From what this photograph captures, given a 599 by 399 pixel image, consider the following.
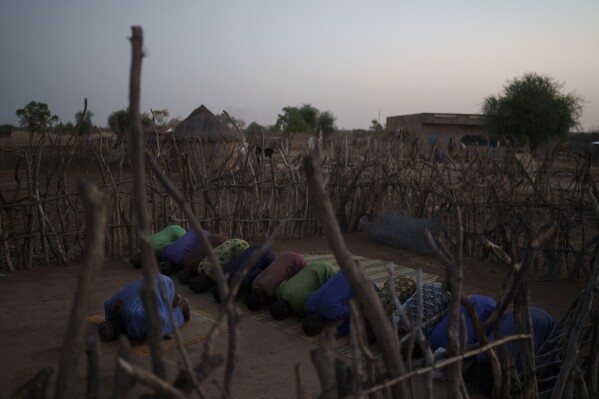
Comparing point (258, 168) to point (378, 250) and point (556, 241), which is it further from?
point (556, 241)

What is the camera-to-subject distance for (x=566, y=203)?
6152 millimetres

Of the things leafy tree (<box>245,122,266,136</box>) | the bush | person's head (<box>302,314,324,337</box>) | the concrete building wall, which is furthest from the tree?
person's head (<box>302,314,324,337</box>)

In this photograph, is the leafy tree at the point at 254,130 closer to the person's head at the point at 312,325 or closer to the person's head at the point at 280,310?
the person's head at the point at 280,310

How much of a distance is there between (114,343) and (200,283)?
1391 mm

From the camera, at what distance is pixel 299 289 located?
4.52m

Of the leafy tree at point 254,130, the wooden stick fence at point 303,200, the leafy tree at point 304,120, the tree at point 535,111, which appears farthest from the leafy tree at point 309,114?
the wooden stick fence at point 303,200

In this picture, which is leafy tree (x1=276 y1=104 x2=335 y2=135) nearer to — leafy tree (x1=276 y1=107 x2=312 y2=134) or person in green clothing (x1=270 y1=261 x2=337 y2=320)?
leafy tree (x1=276 y1=107 x2=312 y2=134)

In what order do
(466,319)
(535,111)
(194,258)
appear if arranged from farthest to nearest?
1. (535,111)
2. (194,258)
3. (466,319)

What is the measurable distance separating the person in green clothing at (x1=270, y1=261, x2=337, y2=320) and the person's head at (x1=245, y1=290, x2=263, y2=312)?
0.65ft

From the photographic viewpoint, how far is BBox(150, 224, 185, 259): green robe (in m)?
6.28

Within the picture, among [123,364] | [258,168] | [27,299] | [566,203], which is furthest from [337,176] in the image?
[123,364]

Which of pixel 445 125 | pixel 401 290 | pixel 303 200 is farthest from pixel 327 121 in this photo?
pixel 401 290

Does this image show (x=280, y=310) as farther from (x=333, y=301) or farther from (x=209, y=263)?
(x=209, y=263)

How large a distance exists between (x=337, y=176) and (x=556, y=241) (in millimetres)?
3881
